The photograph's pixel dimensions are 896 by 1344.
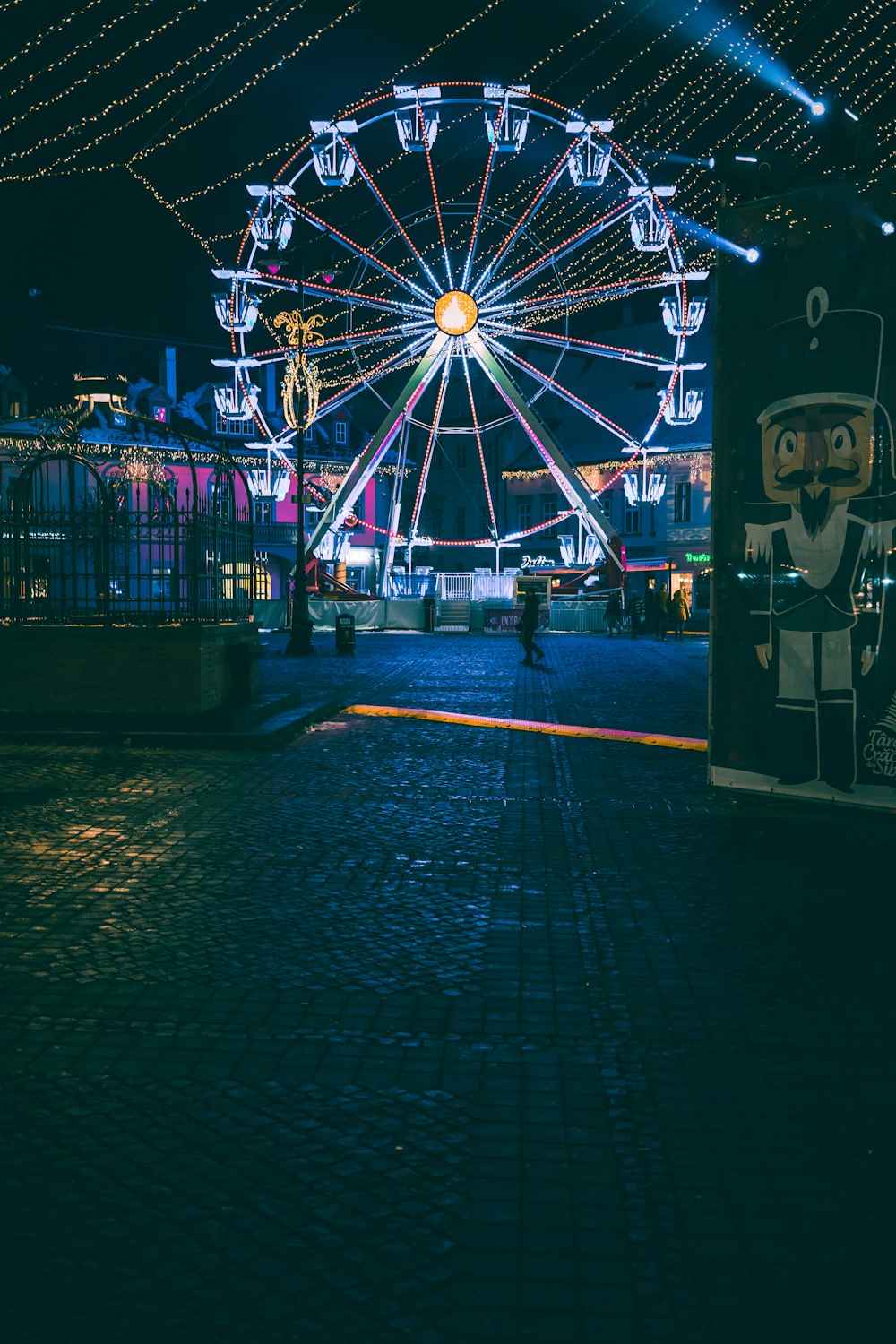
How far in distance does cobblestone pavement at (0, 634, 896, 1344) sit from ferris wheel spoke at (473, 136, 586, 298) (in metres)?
31.8

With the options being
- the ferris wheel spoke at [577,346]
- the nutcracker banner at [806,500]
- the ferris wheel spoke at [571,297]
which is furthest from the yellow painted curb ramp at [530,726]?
the ferris wheel spoke at [577,346]

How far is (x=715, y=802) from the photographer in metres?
9.77

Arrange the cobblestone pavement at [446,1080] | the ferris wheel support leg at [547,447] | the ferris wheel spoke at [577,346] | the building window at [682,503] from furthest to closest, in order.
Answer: the building window at [682,503]
the ferris wheel support leg at [547,447]
the ferris wheel spoke at [577,346]
the cobblestone pavement at [446,1080]

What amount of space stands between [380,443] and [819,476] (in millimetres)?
34569

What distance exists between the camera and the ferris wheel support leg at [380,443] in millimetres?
41281

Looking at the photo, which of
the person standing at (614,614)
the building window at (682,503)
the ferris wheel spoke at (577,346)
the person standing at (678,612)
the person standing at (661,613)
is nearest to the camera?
the ferris wheel spoke at (577,346)

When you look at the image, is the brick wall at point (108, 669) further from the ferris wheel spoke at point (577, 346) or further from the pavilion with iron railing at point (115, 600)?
the ferris wheel spoke at point (577, 346)

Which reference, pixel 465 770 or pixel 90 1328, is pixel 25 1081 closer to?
pixel 90 1328

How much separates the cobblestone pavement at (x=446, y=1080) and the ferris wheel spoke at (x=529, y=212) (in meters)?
31.8

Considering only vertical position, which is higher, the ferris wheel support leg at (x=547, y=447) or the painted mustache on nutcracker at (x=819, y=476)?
the ferris wheel support leg at (x=547, y=447)

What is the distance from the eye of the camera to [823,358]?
30.7 ft

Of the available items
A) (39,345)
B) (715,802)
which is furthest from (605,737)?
(39,345)

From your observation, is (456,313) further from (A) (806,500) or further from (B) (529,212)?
(A) (806,500)

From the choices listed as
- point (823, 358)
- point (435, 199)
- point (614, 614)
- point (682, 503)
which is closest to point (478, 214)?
point (435, 199)
